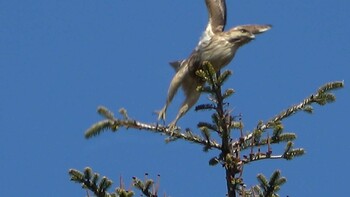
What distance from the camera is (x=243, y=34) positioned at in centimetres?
727

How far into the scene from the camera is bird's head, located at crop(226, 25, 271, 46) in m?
7.23

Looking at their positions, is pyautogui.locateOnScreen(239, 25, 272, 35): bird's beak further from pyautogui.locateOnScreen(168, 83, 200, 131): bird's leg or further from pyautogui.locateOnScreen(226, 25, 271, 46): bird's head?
pyautogui.locateOnScreen(168, 83, 200, 131): bird's leg

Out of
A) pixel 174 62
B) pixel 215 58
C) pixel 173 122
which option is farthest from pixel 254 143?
pixel 174 62

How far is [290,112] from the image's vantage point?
5.93 metres

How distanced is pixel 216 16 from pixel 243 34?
41.9 inches

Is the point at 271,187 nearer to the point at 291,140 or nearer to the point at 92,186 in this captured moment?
the point at 291,140

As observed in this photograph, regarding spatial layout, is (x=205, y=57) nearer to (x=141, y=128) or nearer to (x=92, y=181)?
(x=141, y=128)

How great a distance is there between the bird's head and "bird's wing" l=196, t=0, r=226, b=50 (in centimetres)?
58

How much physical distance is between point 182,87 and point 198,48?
0.44 meters

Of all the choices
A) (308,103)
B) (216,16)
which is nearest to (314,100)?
(308,103)

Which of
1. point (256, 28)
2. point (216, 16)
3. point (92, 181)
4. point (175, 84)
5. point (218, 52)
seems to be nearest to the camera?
point (92, 181)

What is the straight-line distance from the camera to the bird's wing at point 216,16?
26.4 feet

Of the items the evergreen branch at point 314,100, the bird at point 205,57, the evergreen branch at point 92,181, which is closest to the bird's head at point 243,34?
the bird at point 205,57

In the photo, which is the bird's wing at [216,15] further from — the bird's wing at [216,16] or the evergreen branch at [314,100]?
the evergreen branch at [314,100]
